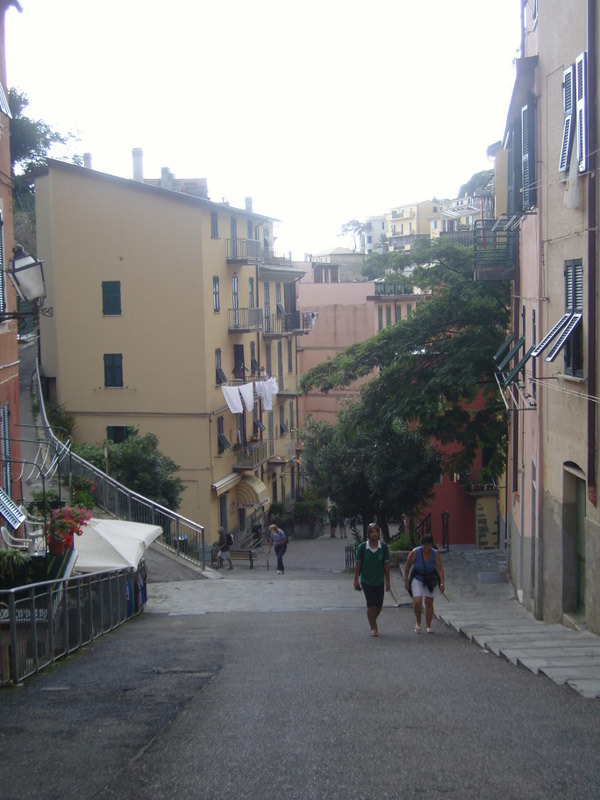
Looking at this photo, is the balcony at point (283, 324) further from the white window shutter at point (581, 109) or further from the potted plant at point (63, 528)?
the white window shutter at point (581, 109)

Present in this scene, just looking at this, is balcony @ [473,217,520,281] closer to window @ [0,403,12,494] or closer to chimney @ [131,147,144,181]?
window @ [0,403,12,494]

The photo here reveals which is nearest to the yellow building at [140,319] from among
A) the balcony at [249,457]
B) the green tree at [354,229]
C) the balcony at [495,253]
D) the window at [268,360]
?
the balcony at [249,457]

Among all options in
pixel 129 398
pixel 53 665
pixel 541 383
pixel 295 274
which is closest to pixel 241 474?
pixel 129 398

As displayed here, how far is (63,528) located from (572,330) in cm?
763

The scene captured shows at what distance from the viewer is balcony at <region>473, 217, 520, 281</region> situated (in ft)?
66.9

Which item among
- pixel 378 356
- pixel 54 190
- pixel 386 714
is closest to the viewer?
pixel 386 714

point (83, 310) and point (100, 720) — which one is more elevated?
point (83, 310)

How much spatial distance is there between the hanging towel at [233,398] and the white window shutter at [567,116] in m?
27.2

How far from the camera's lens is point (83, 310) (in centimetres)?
3875

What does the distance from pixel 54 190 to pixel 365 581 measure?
29.2 m

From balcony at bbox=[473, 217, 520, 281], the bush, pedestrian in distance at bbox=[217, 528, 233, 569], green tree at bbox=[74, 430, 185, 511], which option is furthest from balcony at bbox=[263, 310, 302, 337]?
balcony at bbox=[473, 217, 520, 281]

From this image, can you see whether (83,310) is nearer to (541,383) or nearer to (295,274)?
(295,274)

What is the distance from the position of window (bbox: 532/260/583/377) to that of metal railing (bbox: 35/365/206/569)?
13313mm

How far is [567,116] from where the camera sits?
1289 cm
